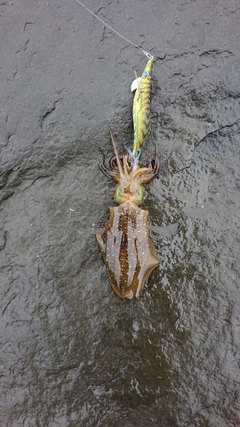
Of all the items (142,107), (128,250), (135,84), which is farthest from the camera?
(135,84)

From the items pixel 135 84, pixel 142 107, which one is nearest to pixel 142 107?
pixel 142 107

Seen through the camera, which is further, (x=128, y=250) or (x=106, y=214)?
(x=106, y=214)

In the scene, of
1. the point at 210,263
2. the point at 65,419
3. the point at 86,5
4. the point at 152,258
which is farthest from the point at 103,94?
the point at 65,419

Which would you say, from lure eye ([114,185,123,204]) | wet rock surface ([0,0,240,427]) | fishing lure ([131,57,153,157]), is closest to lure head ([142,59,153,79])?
fishing lure ([131,57,153,157])

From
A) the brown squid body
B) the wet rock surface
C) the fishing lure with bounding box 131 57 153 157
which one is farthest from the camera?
the fishing lure with bounding box 131 57 153 157

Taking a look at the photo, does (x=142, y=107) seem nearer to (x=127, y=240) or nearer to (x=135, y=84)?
(x=135, y=84)

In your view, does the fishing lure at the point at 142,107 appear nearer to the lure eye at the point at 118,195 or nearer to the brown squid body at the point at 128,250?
the lure eye at the point at 118,195

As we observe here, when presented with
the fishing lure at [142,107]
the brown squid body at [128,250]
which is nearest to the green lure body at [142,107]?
the fishing lure at [142,107]

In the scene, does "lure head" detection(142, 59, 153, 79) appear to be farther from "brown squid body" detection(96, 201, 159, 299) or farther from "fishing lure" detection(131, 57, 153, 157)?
"brown squid body" detection(96, 201, 159, 299)
